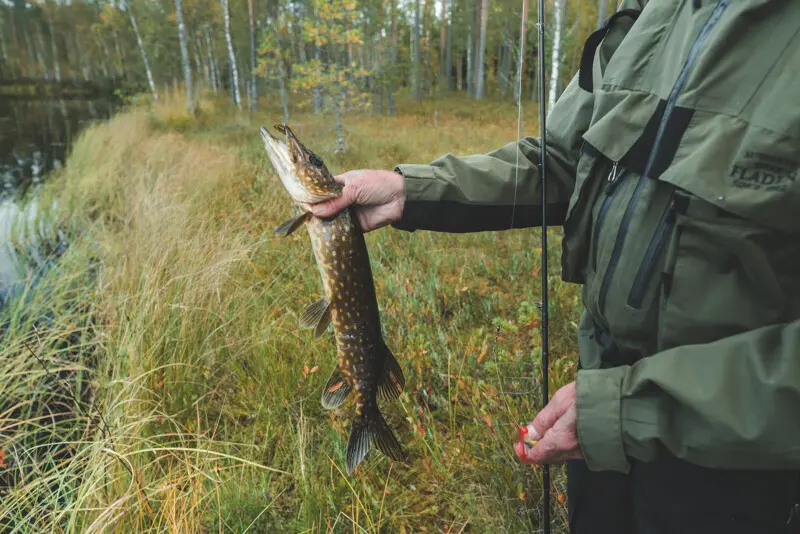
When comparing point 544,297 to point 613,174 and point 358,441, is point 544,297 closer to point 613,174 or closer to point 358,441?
point 613,174

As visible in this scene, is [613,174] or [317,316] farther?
[317,316]

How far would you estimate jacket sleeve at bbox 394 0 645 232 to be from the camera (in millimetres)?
1792

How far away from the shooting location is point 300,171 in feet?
5.96

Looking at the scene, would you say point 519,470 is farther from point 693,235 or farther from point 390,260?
point 390,260

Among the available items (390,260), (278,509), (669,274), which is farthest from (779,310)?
(390,260)

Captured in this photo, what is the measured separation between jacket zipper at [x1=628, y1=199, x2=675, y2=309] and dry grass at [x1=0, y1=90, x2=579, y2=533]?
1.25m

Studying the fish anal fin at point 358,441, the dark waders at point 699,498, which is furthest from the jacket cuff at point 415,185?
the fish anal fin at point 358,441

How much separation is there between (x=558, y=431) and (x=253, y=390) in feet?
7.62

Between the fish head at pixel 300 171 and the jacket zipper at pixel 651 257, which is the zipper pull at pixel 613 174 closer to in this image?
the jacket zipper at pixel 651 257

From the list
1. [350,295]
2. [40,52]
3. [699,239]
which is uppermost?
[40,52]

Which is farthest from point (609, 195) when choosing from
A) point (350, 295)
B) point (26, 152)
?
point (26, 152)

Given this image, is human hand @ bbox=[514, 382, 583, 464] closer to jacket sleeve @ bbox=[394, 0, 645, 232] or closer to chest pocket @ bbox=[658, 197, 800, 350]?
chest pocket @ bbox=[658, 197, 800, 350]

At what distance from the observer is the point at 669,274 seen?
3.75 feet

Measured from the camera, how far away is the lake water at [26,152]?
21.0 ft
